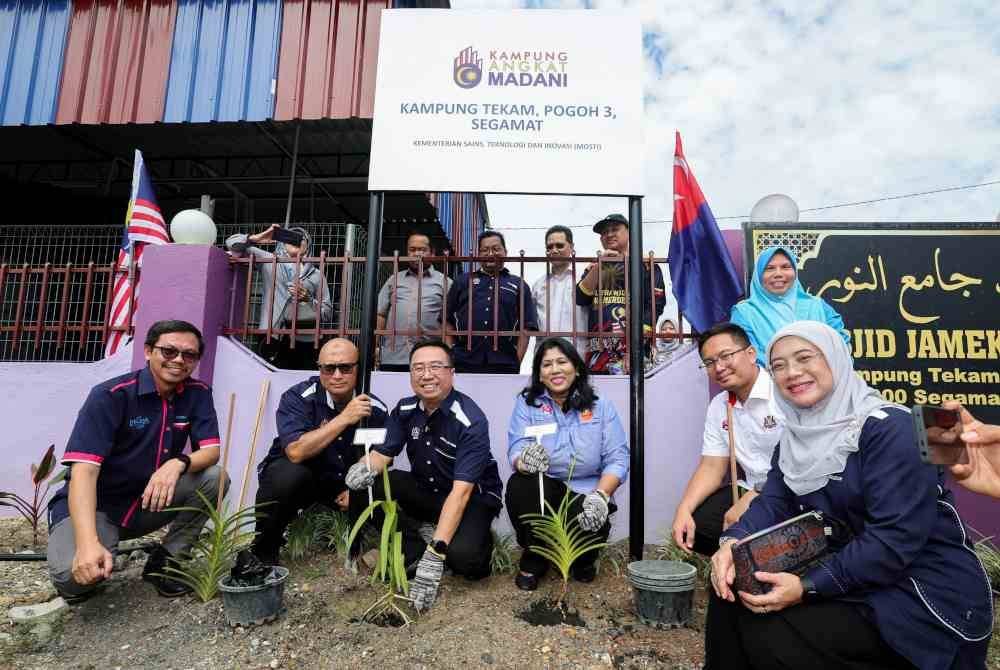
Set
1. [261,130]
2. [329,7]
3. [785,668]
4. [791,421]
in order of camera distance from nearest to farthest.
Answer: [785,668] < [791,421] < [329,7] < [261,130]

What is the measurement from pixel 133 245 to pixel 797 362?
5.20 m

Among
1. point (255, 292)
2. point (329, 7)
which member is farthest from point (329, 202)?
point (255, 292)

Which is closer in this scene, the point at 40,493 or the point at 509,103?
the point at 509,103

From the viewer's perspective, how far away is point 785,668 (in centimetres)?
160

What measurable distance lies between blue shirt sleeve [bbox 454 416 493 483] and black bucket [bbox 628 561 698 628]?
0.85m

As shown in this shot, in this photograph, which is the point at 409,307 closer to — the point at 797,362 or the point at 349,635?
the point at 349,635

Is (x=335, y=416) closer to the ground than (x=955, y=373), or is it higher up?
closer to the ground

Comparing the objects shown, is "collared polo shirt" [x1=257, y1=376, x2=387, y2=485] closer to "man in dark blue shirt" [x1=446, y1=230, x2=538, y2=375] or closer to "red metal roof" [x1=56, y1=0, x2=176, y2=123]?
Answer: "man in dark blue shirt" [x1=446, y1=230, x2=538, y2=375]

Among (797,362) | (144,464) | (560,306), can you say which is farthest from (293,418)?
(797,362)

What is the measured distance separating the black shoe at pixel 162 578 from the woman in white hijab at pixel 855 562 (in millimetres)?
2408

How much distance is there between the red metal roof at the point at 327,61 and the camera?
272 inches

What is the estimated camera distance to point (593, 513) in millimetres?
2650

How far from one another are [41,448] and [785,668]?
16.2ft

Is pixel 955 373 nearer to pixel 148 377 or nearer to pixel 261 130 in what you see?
pixel 148 377
